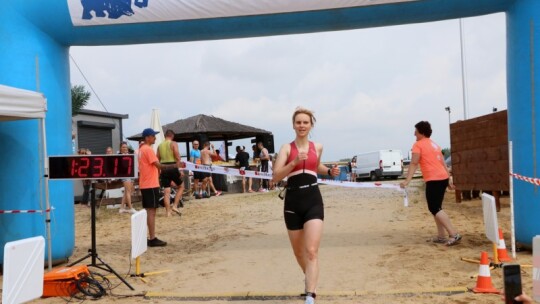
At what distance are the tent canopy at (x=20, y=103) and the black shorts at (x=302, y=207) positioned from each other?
331 centimetres

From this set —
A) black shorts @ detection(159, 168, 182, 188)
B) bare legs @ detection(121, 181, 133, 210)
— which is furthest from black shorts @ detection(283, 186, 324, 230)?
bare legs @ detection(121, 181, 133, 210)

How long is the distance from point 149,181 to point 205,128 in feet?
46.6

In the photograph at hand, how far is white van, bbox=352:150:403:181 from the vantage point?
31141 millimetres

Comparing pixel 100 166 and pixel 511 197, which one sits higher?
pixel 100 166

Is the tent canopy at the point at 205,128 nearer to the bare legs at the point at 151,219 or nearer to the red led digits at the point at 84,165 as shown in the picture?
the bare legs at the point at 151,219

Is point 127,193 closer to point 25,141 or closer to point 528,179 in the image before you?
point 25,141

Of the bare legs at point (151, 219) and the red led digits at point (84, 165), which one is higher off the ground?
the red led digits at point (84, 165)

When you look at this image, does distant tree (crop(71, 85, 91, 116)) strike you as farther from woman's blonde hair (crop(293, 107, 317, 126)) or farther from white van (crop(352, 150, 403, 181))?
woman's blonde hair (crop(293, 107, 317, 126))

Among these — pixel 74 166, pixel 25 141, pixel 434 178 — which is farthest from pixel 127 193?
pixel 434 178

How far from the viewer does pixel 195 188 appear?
646 inches

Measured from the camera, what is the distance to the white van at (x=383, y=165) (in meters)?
31.1

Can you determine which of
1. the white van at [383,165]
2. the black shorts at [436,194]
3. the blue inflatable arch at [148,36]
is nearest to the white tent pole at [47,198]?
the blue inflatable arch at [148,36]

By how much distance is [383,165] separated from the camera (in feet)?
102

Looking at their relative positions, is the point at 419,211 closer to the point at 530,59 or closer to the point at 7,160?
the point at 530,59
